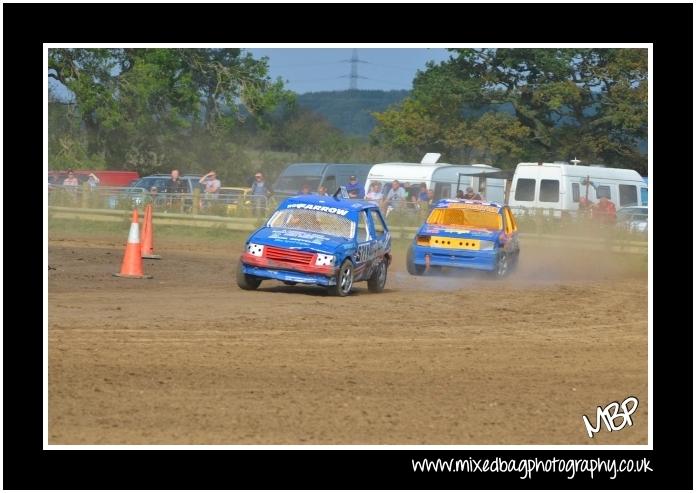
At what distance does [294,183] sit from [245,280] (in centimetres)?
1894

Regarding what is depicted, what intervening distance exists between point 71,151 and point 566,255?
22.9m

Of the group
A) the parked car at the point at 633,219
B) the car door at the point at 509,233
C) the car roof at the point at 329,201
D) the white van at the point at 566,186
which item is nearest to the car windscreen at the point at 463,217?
the car door at the point at 509,233

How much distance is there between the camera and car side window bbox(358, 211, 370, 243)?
694 inches

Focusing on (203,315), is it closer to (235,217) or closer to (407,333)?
(407,333)

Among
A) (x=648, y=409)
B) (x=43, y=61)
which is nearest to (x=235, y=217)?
(x=43, y=61)

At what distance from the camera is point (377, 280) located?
18.0m

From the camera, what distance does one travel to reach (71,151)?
4347cm

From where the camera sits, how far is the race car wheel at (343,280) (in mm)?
16594

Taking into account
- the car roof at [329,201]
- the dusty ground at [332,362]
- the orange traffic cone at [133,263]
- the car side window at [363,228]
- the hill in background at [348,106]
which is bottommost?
the dusty ground at [332,362]

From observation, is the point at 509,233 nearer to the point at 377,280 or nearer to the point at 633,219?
the point at 377,280

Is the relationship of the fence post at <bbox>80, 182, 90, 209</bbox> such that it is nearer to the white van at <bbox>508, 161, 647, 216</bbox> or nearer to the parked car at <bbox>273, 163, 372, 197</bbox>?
the parked car at <bbox>273, 163, 372, 197</bbox>

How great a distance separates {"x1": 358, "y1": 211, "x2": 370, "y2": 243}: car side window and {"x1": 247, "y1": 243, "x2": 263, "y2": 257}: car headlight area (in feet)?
5.68

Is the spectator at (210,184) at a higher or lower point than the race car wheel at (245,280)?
higher

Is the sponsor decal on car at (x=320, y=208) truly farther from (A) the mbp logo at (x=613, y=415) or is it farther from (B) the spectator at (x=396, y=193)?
(B) the spectator at (x=396, y=193)
